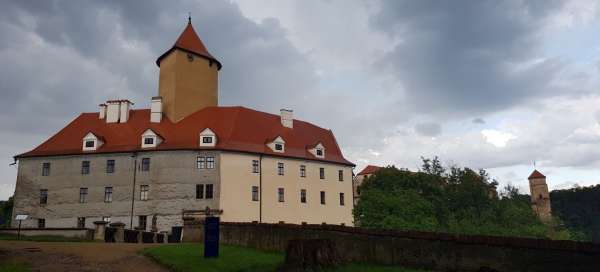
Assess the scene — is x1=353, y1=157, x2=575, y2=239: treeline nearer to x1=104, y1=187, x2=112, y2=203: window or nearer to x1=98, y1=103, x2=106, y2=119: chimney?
x1=104, y1=187, x2=112, y2=203: window

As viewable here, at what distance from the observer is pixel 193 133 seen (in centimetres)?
4191

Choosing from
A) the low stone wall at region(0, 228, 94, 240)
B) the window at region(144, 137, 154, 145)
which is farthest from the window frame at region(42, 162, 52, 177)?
the low stone wall at region(0, 228, 94, 240)

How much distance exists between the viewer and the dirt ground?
1527 cm

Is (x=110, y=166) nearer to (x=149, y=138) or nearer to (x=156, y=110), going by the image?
(x=149, y=138)

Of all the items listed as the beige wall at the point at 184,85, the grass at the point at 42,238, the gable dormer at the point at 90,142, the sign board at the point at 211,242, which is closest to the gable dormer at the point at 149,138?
the gable dormer at the point at 90,142

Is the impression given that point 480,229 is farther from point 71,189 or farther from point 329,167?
point 71,189

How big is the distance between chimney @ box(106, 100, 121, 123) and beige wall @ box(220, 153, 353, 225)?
1250cm

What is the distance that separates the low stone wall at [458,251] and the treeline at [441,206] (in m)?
32.2

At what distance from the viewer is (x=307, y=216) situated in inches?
1699

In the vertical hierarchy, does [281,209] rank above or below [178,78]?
below

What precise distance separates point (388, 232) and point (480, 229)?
138ft

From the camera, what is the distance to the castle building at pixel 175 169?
39.1m

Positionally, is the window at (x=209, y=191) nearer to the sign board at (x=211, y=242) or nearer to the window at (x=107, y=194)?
the window at (x=107, y=194)

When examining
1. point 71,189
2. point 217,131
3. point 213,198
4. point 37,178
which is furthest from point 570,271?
point 37,178
